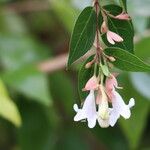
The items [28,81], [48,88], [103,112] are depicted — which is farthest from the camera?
[48,88]

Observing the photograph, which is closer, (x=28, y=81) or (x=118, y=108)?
(x=118, y=108)

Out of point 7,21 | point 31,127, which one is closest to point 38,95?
point 31,127

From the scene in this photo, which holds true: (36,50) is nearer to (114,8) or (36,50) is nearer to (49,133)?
(49,133)

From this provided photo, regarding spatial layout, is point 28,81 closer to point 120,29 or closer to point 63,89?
point 63,89

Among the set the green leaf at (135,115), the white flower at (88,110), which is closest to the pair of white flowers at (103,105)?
the white flower at (88,110)

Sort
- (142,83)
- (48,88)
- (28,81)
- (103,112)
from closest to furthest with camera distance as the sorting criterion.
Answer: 1. (103,112)
2. (142,83)
3. (28,81)
4. (48,88)

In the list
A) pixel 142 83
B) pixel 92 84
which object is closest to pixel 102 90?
pixel 92 84
